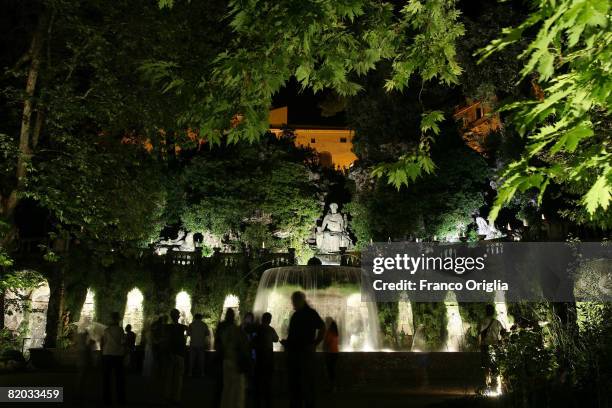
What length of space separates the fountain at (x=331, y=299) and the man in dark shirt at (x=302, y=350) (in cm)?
1501

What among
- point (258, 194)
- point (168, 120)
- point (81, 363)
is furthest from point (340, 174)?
point (81, 363)

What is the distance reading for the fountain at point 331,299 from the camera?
945 inches

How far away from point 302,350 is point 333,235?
96.6ft

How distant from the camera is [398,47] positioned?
7.51 metres

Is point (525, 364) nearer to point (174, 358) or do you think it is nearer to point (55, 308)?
point (174, 358)

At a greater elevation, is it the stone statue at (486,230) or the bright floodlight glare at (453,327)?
the stone statue at (486,230)

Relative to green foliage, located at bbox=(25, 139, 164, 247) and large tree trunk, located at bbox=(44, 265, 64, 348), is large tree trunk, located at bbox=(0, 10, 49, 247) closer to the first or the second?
green foliage, located at bbox=(25, 139, 164, 247)

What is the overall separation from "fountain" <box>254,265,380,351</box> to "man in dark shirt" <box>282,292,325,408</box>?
591 inches

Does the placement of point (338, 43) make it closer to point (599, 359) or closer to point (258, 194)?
point (599, 359)

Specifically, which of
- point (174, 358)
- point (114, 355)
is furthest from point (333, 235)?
point (174, 358)

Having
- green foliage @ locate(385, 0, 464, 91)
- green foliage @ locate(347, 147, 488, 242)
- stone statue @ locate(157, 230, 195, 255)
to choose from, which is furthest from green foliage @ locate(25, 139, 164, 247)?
green foliage @ locate(347, 147, 488, 242)

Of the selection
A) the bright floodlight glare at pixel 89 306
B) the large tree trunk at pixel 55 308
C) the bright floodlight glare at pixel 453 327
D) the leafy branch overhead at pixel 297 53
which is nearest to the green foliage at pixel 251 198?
the bright floodlight glare at pixel 89 306

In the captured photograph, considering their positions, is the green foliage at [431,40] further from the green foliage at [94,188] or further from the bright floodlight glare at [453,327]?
the bright floodlight glare at [453,327]

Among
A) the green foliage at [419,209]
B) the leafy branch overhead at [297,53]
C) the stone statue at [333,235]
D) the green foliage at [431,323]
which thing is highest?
the green foliage at [419,209]
